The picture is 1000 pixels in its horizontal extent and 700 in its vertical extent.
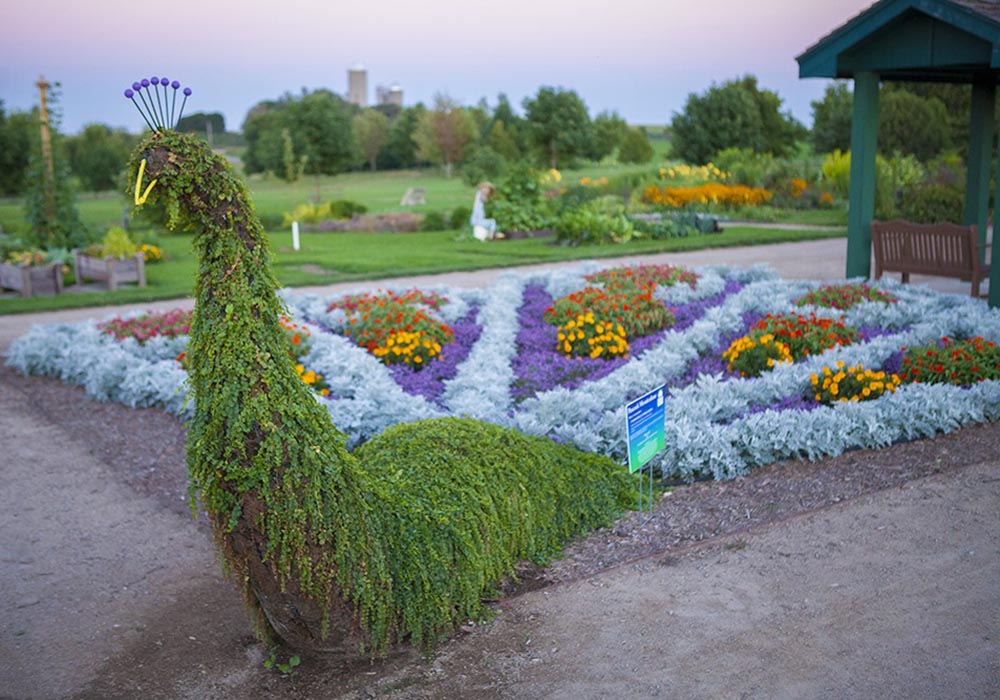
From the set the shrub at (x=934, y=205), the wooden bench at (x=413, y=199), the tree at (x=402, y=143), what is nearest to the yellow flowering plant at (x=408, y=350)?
the shrub at (x=934, y=205)

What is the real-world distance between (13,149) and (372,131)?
16365 mm

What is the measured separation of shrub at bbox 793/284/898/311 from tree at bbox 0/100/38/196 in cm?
3253

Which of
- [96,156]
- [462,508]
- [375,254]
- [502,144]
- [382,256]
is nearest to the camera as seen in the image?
[462,508]

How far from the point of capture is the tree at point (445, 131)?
1566 inches

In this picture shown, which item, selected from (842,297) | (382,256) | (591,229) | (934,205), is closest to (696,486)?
(842,297)

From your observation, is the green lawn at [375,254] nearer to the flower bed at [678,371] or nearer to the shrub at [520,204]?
the shrub at [520,204]

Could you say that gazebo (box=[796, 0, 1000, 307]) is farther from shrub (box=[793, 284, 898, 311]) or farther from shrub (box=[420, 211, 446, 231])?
shrub (box=[420, 211, 446, 231])

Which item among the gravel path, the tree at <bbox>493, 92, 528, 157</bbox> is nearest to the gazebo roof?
the gravel path

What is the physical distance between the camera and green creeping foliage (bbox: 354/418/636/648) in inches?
163

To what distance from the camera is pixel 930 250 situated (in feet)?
36.7

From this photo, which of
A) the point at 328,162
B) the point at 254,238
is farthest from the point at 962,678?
the point at 328,162

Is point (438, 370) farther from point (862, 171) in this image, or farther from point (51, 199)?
point (51, 199)

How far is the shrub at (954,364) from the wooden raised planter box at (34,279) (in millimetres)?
11413

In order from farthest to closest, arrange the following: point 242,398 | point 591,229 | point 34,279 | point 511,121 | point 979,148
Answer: point 511,121, point 591,229, point 34,279, point 979,148, point 242,398
